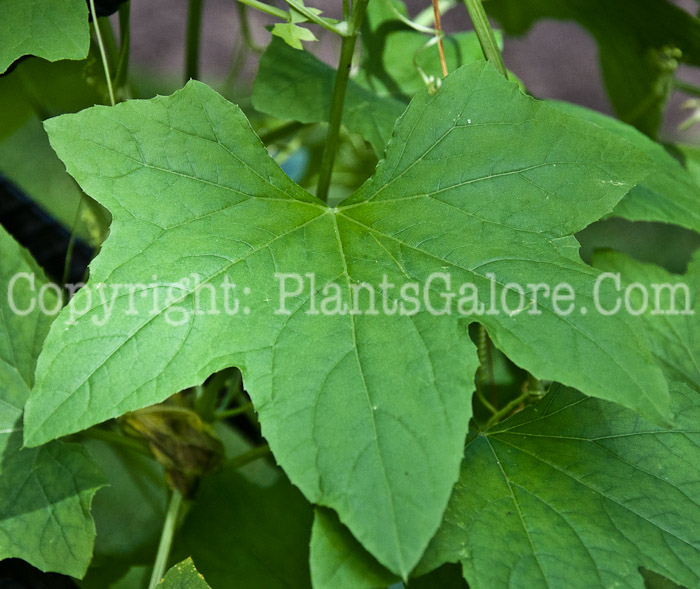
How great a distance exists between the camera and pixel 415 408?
414 millimetres

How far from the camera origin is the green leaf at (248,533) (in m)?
0.67

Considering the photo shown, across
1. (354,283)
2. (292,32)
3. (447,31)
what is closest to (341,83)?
(292,32)

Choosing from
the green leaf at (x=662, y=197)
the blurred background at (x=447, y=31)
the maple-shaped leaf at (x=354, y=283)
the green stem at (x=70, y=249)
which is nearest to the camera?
the maple-shaped leaf at (x=354, y=283)

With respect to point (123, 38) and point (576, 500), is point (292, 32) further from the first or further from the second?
point (576, 500)

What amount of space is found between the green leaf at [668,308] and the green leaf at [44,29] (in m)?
0.52

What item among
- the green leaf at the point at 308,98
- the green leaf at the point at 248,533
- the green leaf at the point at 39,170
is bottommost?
the green leaf at the point at 39,170

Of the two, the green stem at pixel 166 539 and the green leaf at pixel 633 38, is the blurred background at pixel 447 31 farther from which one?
the green stem at pixel 166 539

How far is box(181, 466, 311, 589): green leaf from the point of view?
2.18 ft

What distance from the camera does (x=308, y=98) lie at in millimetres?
700

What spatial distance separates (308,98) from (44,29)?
255 millimetres

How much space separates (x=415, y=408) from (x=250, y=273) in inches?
6.0

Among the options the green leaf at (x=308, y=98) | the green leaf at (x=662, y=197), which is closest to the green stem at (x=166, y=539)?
the green leaf at (x=308, y=98)

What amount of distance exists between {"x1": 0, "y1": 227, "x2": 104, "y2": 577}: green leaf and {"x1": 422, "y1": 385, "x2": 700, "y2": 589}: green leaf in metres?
0.28

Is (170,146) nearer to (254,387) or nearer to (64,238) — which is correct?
(254,387)
